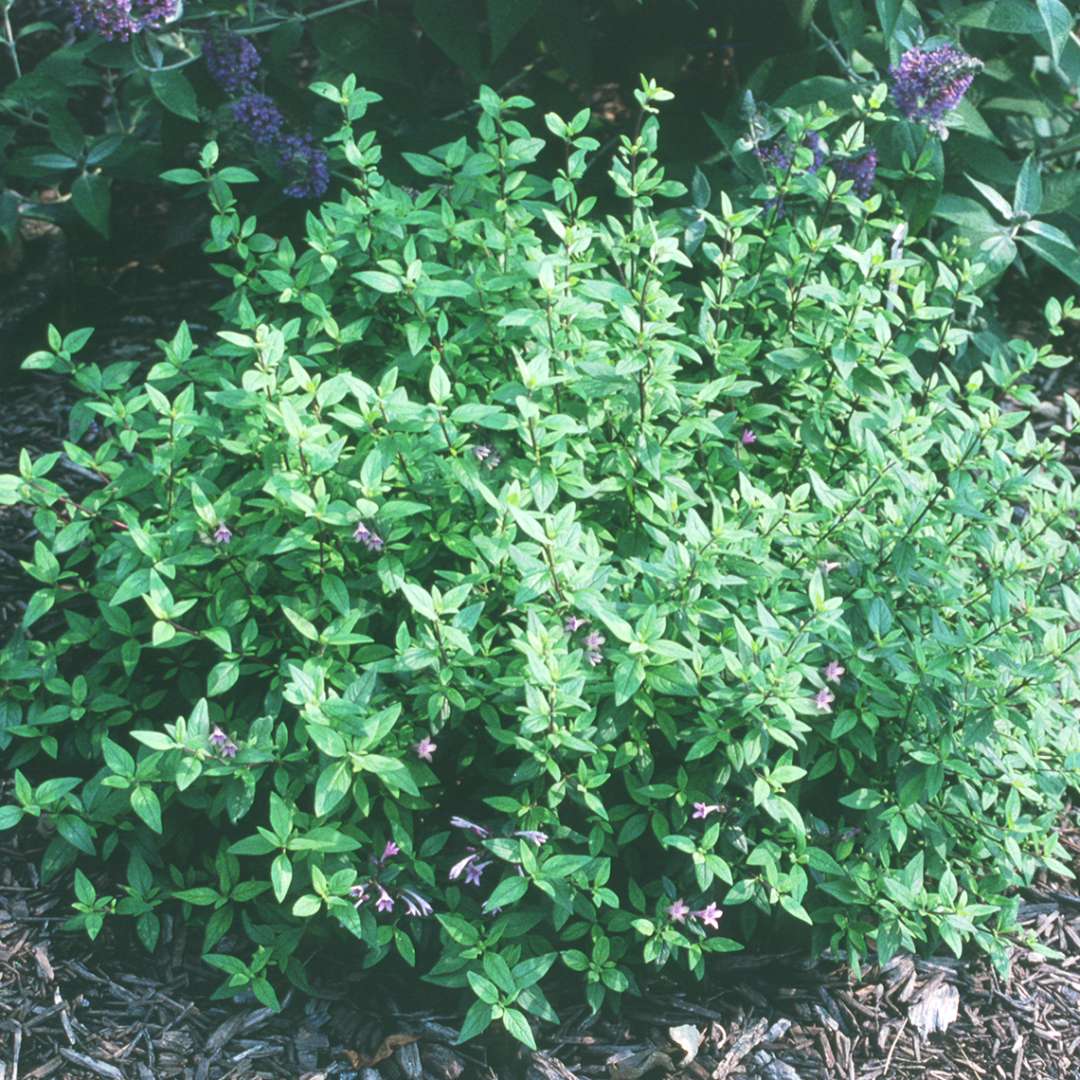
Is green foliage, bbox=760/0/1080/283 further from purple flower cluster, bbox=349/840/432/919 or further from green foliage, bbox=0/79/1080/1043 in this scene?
purple flower cluster, bbox=349/840/432/919

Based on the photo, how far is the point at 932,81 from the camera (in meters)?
2.84

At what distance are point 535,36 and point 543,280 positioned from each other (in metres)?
1.75

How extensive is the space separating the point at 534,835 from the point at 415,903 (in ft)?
0.91

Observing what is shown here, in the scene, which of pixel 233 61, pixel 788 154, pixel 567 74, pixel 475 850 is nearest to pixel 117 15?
pixel 233 61

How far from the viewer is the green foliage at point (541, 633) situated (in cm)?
218

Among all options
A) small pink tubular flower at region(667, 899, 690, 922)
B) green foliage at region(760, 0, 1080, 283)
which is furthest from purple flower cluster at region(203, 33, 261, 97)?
small pink tubular flower at region(667, 899, 690, 922)

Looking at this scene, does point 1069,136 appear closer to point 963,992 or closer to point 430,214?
point 430,214

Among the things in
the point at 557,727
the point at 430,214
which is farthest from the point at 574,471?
the point at 430,214

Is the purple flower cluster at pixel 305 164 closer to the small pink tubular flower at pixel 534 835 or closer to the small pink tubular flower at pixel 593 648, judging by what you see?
the small pink tubular flower at pixel 593 648

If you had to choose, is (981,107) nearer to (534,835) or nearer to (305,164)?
(305,164)

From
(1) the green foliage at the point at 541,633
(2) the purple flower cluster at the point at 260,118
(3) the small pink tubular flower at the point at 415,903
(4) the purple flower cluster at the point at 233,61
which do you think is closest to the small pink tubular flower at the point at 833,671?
(1) the green foliage at the point at 541,633

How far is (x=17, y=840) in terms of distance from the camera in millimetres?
2689

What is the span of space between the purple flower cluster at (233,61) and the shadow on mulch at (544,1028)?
1.97 m

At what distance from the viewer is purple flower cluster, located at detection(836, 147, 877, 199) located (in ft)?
9.65
